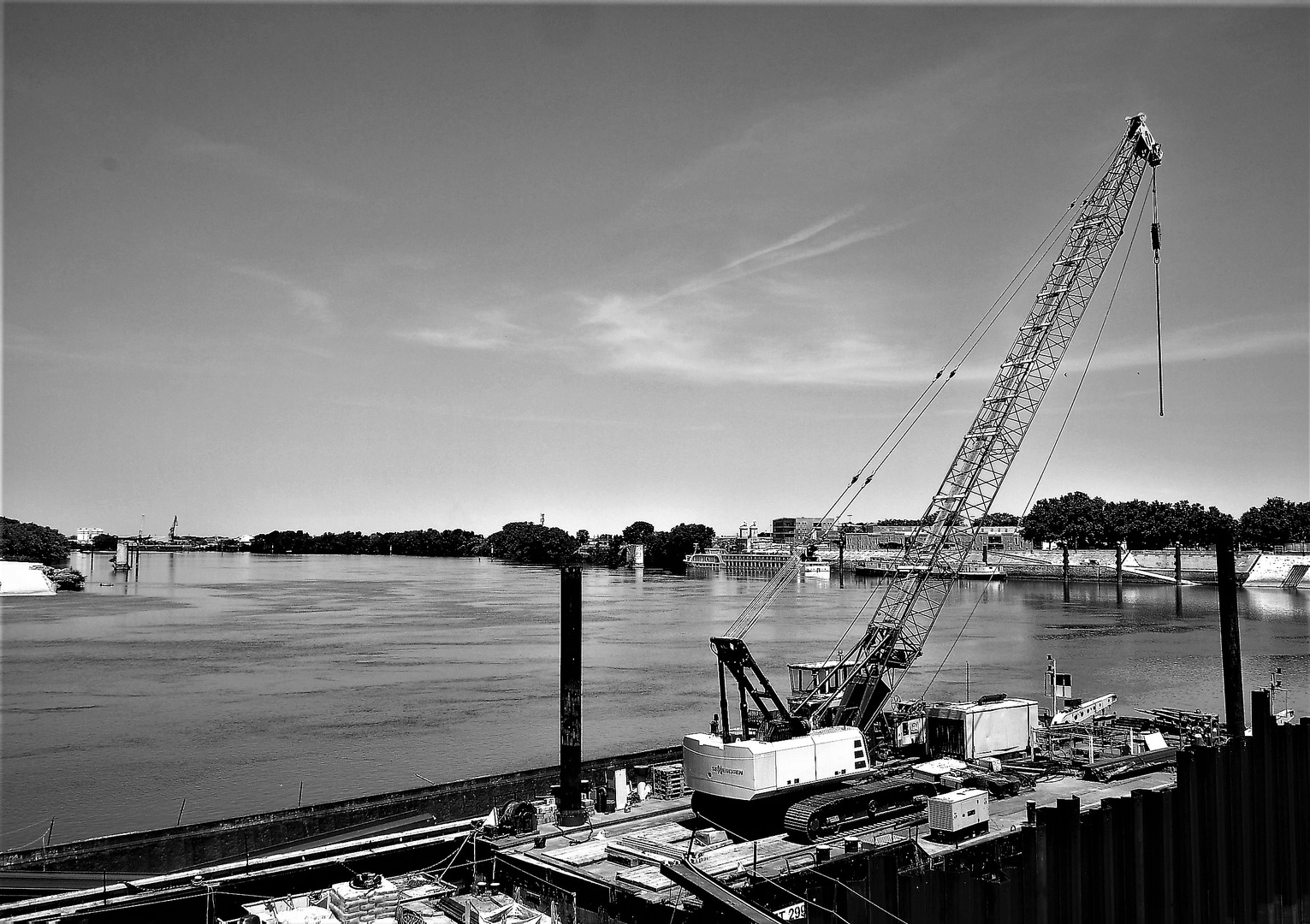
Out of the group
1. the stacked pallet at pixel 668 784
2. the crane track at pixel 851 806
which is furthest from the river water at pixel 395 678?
the crane track at pixel 851 806

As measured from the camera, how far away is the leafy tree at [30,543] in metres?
143

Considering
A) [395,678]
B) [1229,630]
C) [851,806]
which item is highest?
[1229,630]

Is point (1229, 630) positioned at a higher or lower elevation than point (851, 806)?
higher

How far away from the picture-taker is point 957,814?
18.1 m

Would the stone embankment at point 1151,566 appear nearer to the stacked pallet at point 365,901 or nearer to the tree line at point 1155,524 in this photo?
the tree line at point 1155,524

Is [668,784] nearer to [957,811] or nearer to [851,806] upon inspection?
[851,806]

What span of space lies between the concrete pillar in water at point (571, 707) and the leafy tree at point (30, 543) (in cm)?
14610

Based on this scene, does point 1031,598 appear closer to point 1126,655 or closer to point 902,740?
point 1126,655

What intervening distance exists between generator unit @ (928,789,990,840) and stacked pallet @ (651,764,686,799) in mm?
6510

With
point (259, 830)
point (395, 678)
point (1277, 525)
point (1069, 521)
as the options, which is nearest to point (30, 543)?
point (395, 678)

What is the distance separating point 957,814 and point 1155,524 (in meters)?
155

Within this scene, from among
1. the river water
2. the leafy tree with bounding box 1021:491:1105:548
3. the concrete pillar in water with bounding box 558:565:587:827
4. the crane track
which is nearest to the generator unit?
the crane track

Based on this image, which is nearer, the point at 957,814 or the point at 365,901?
the point at 365,901

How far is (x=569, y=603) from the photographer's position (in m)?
20.5
